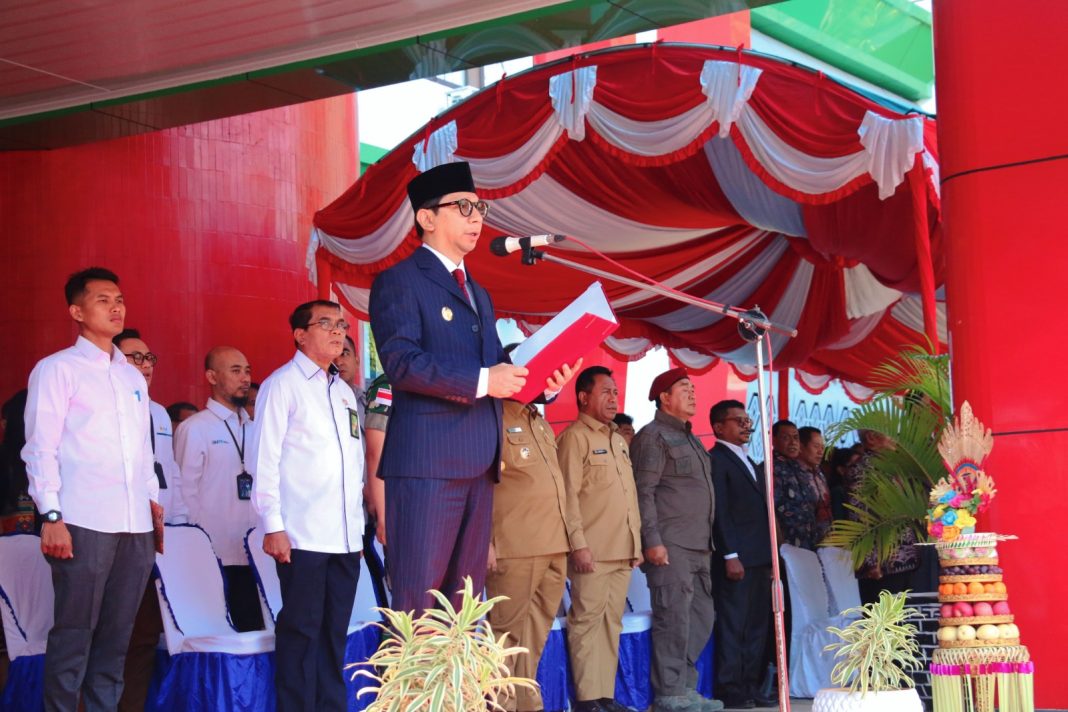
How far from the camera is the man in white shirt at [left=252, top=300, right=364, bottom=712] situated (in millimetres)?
4234

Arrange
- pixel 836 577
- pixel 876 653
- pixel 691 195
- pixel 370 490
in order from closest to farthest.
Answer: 1. pixel 876 653
2. pixel 370 490
3. pixel 836 577
4. pixel 691 195

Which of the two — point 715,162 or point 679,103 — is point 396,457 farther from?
point 715,162

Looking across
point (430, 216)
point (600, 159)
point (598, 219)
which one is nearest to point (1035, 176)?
point (430, 216)

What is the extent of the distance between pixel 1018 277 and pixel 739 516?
2351 mm

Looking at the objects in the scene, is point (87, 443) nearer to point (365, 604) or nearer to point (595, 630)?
point (365, 604)

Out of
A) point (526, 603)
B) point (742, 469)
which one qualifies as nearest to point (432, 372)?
point (526, 603)

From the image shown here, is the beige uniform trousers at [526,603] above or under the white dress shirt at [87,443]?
under

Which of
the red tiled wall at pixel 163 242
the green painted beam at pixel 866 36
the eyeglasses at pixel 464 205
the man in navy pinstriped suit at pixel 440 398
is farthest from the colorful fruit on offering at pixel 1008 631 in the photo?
the green painted beam at pixel 866 36

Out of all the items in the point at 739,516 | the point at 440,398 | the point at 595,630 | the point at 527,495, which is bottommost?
the point at 595,630

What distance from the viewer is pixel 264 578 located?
4906mm

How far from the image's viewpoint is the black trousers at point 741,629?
648 cm

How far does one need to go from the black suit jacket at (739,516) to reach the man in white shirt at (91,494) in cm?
313

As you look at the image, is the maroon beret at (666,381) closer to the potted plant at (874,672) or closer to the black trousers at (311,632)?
the black trousers at (311,632)

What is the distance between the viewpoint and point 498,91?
6566 mm
